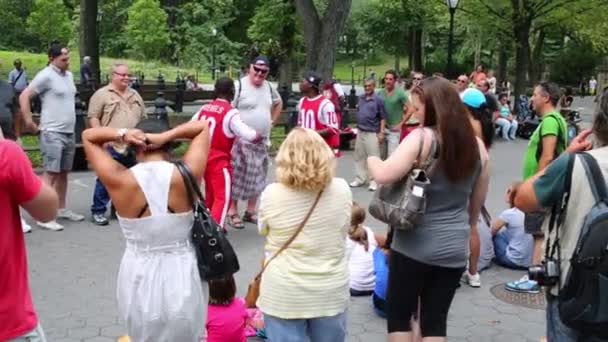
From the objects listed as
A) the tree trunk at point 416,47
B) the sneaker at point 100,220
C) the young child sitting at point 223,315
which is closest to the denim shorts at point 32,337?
the young child sitting at point 223,315

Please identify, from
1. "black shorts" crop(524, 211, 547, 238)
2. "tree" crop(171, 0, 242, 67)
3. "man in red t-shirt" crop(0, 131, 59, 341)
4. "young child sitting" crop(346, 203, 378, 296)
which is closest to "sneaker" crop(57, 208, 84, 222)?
"young child sitting" crop(346, 203, 378, 296)

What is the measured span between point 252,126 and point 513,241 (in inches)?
119

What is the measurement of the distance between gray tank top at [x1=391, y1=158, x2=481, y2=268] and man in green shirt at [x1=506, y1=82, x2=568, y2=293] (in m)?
1.71

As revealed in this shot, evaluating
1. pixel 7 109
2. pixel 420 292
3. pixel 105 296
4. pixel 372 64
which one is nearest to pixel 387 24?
pixel 372 64

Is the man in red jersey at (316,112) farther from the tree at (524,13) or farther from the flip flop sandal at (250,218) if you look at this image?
the tree at (524,13)

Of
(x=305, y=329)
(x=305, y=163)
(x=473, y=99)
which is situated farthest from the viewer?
(x=473, y=99)

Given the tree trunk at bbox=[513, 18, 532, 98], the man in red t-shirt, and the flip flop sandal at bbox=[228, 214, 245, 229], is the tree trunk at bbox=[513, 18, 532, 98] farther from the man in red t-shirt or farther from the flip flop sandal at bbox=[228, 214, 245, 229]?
the man in red t-shirt

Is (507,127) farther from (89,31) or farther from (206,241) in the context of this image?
(206,241)

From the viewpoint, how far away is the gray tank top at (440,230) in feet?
11.6

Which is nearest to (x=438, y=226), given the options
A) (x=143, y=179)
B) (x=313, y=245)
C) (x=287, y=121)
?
(x=313, y=245)

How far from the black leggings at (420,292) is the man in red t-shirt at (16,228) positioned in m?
1.81

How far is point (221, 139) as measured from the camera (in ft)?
22.3

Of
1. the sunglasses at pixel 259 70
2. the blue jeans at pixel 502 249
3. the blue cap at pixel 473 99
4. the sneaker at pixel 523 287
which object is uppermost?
the sunglasses at pixel 259 70

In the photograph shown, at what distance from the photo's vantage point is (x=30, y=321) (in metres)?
2.76
